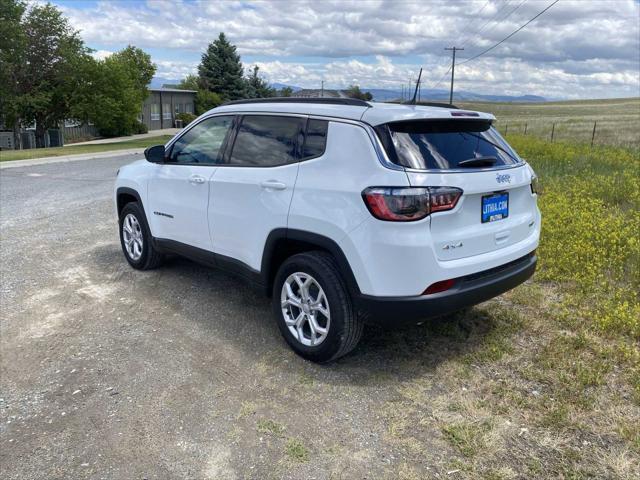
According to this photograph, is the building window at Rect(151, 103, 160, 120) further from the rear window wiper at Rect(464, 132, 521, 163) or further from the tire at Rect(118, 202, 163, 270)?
the rear window wiper at Rect(464, 132, 521, 163)

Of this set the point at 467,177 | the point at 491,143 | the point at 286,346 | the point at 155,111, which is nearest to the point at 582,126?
the point at 155,111

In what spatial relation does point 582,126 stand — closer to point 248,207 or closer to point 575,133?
point 575,133

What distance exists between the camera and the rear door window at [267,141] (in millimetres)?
3834

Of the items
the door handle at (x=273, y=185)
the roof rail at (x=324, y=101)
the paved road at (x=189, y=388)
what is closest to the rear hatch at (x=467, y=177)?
the roof rail at (x=324, y=101)

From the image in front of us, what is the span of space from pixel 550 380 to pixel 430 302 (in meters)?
1.02

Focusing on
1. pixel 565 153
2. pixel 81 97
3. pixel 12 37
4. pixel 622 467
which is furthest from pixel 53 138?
pixel 622 467

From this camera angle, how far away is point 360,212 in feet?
10.6

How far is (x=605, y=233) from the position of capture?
20.2 ft

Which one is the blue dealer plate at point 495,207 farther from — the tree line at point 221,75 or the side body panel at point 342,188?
the tree line at point 221,75

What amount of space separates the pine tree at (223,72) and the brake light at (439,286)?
2265 inches

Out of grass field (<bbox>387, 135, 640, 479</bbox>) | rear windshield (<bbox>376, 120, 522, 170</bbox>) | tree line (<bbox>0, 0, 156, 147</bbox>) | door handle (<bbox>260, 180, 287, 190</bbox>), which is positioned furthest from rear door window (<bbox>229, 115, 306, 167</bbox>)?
tree line (<bbox>0, 0, 156, 147</bbox>)

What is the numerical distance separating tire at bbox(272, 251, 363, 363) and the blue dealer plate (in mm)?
1042

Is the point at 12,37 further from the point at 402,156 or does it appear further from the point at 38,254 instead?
the point at 402,156

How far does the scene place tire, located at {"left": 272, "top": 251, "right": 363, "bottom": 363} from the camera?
347 cm
